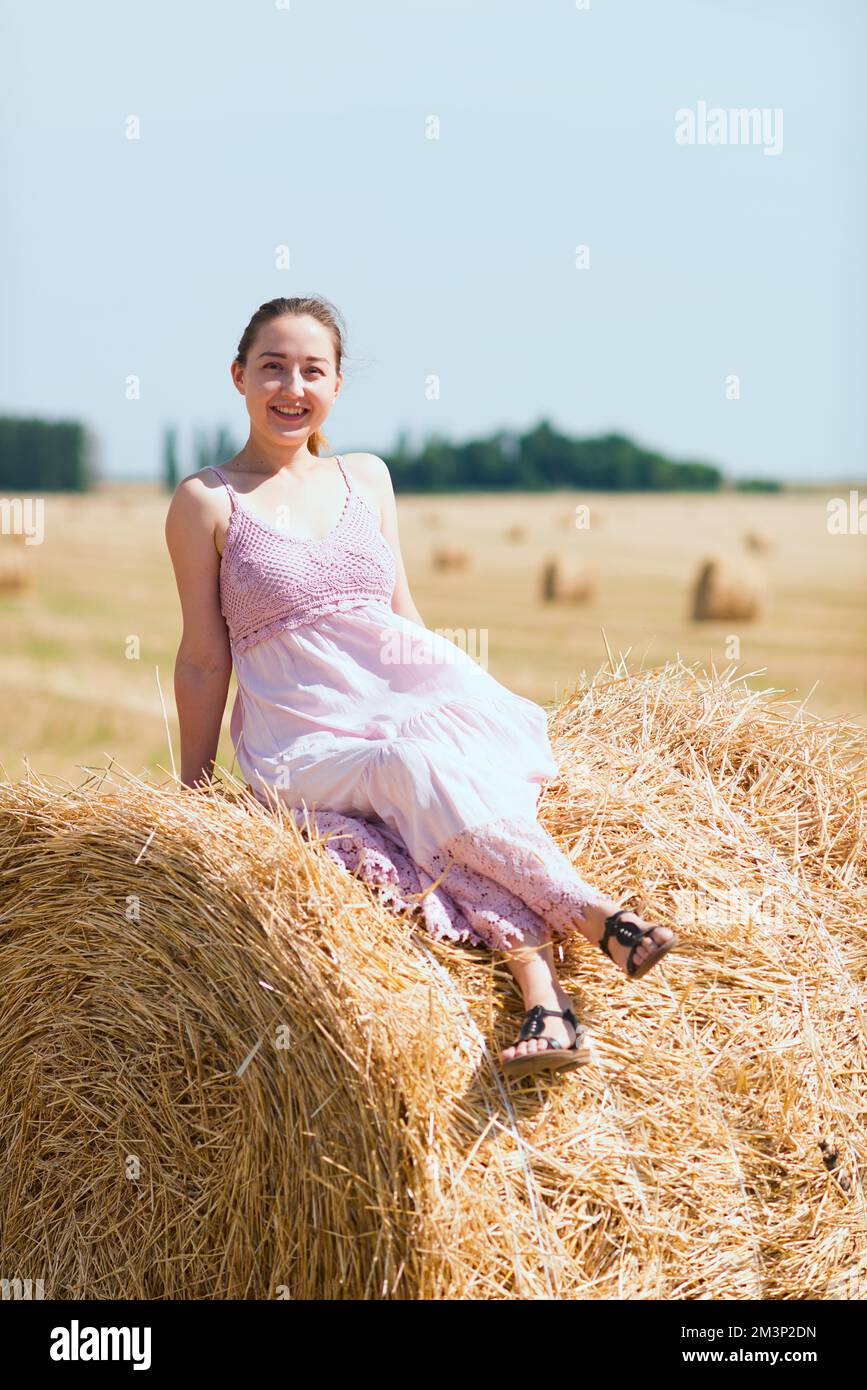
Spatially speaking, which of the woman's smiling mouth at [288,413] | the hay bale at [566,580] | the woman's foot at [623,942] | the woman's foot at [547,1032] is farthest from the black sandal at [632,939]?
the hay bale at [566,580]

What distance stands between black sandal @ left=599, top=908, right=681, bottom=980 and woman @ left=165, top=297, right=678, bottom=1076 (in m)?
0.01

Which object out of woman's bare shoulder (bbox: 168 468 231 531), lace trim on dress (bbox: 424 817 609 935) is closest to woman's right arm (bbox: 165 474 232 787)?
woman's bare shoulder (bbox: 168 468 231 531)

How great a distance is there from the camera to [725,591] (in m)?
12.1

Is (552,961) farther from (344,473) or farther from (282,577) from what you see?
(344,473)

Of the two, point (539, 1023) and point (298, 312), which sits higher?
point (298, 312)

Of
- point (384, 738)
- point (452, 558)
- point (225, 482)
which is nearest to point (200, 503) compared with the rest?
point (225, 482)

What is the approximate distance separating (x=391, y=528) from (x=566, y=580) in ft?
31.1

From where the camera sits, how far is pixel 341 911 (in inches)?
102

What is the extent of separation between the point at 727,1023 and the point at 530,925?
0.45 meters

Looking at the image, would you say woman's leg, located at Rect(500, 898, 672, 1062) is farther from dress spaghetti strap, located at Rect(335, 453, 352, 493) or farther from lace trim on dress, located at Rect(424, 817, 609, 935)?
dress spaghetti strap, located at Rect(335, 453, 352, 493)

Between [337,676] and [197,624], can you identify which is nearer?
[337,676]

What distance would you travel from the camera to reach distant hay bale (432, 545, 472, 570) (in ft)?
47.5

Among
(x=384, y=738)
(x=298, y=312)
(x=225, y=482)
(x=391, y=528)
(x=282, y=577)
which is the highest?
(x=298, y=312)
